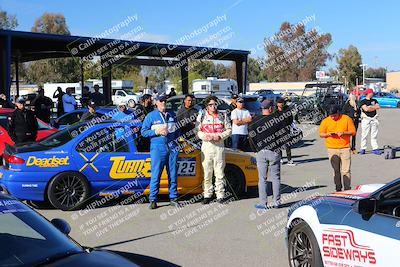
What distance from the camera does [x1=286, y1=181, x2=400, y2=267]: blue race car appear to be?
13.4 feet

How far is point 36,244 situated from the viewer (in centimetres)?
370

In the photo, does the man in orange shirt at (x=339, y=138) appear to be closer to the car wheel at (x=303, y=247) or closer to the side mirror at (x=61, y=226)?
the car wheel at (x=303, y=247)

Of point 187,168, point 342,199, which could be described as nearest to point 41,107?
point 187,168

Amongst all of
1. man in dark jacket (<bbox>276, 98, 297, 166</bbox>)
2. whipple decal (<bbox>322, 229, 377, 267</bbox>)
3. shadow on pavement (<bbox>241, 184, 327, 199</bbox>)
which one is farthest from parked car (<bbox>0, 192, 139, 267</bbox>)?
shadow on pavement (<bbox>241, 184, 327, 199</bbox>)

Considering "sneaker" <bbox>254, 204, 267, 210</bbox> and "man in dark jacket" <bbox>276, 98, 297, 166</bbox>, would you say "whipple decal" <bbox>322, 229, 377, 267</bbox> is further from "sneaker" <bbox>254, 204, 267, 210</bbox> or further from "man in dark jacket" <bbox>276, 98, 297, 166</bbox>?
"man in dark jacket" <bbox>276, 98, 297, 166</bbox>

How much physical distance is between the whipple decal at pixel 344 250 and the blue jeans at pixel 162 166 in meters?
4.05

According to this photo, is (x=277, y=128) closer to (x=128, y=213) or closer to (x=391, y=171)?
(x=128, y=213)

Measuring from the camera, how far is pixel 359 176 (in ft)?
38.5

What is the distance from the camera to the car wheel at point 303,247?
16.1ft

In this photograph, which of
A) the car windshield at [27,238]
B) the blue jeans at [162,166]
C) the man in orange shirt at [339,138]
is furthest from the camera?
the man in orange shirt at [339,138]

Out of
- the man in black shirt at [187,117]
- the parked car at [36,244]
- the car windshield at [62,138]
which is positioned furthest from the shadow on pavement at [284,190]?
the parked car at [36,244]

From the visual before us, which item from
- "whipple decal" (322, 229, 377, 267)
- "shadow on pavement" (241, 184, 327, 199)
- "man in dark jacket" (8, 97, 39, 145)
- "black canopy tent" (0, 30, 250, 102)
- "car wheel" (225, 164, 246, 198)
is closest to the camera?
"whipple decal" (322, 229, 377, 267)

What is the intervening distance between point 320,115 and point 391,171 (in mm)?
15241

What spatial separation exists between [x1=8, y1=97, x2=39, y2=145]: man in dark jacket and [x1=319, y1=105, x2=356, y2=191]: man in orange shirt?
19.5 ft
